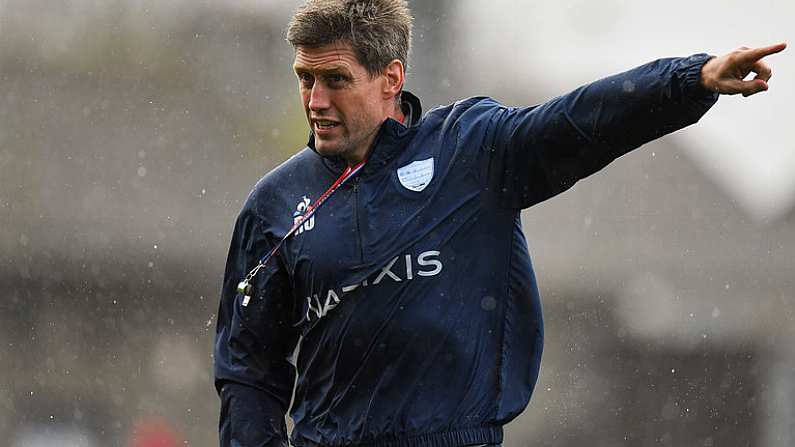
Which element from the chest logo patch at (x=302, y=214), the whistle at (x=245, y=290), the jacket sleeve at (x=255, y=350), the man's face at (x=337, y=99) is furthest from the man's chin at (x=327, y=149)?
the whistle at (x=245, y=290)

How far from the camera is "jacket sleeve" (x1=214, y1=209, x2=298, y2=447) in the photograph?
3.57m

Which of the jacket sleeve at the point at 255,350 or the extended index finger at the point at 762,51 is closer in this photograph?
the extended index finger at the point at 762,51

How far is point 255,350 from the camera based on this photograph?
361 cm

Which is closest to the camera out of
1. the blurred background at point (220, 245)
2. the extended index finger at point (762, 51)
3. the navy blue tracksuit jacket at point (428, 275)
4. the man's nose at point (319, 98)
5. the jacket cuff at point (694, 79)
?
the extended index finger at point (762, 51)

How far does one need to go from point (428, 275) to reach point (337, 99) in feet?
1.65

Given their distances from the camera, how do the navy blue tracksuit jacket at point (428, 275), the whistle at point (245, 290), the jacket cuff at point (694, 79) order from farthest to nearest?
the whistle at point (245, 290), the navy blue tracksuit jacket at point (428, 275), the jacket cuff at point (694, 79)

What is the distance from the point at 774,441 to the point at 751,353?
74 cm

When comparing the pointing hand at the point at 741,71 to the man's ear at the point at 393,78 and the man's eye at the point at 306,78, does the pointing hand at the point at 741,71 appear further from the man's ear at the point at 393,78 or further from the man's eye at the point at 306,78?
the man's eye at the point at 306,78

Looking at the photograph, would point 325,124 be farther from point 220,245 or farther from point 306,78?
point 220,245

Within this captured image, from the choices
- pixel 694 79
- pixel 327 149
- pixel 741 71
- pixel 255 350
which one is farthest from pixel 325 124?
pixel 741 71

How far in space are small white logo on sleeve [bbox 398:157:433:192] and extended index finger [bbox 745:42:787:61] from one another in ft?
2.94

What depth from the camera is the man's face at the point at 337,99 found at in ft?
11.1

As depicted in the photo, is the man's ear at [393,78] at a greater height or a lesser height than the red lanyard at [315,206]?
greater

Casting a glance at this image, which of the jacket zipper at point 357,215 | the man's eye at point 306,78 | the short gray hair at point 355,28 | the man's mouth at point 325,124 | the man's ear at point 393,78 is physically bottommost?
the jacket zipper at point 357,215
